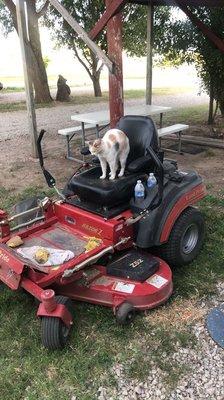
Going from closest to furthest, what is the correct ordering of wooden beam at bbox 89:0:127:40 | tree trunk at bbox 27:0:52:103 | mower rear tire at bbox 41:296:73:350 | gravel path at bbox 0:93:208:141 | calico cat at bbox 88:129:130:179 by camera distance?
mower rear tire at bbox 41:296:73:350 < calico cat at bbox 88:129:130:179 < wooden beam at bbox 89:0:127:40 < gravel path at bbox 0:93:208:141 < tree trunk at bbox 27:0:52:103

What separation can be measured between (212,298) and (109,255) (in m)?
0.98

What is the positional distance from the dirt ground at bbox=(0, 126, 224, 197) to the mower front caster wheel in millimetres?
3194

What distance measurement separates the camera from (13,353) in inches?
115

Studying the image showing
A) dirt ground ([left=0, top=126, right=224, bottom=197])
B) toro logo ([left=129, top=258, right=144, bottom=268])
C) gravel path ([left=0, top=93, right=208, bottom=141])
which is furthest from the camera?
gravel path ([left=0, top=93, right=208, bottom=141])

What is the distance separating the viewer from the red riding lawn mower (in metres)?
3.03

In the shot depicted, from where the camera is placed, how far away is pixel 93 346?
2.96 m

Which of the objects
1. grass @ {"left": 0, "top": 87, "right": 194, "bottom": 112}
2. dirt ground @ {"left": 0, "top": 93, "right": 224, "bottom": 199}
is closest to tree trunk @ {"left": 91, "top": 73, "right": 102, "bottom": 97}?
grass @ {"left": 0, "top": 87, "right": 194, "bottom": 112}

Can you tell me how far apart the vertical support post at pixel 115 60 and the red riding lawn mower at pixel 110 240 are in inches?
78.0

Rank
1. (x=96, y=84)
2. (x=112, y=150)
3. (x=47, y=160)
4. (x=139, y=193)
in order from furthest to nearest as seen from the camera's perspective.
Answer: (x=96, y=84)
(x=47, y=160)
(x=112, y=150)
(x=139, y=193)

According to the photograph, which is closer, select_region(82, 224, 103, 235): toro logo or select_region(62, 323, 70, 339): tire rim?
select_region(62, 323, 70, 339): tire rim

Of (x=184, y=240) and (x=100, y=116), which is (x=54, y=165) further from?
(x=184, y=240)

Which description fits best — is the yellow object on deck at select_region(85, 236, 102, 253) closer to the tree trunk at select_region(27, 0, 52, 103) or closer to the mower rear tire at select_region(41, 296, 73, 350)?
the mower rear tire at select_region(41, 296, 73, 350)

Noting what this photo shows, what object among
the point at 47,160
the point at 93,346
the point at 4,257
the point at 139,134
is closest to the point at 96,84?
the point at 47,160

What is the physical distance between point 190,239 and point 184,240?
105 millimetres
